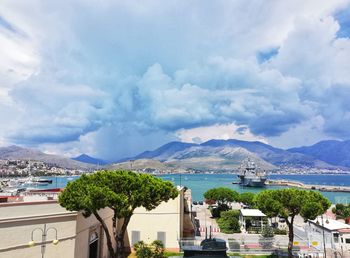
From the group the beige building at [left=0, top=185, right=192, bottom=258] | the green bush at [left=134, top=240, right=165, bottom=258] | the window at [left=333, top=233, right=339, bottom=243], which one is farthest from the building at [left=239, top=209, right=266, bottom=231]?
the beige building at [left=0, top=185, right=192, bottom=258]

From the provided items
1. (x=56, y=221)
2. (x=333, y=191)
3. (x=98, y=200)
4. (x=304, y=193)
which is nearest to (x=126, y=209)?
(x=98, y=200)

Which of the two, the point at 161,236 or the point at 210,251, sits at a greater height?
the point at 210,251

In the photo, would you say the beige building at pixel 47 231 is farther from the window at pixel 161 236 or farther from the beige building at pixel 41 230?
the window at pixel 161 236

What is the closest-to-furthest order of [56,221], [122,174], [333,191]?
1. [56,221]
2. [122,174]
3. [333,191]

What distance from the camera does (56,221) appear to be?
1616 centimetres

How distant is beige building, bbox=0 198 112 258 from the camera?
46.4 ft

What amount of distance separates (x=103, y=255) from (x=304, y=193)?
53.1 ft

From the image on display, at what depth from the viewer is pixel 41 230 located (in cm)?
1541

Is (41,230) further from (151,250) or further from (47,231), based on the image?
(151,250)

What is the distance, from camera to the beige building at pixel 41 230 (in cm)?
1415

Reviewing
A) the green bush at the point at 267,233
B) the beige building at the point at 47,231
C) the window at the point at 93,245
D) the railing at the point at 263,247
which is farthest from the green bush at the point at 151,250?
the green bush at the point at 267,233

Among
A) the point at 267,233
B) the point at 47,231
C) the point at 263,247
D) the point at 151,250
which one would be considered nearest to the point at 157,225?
the point at 151,250

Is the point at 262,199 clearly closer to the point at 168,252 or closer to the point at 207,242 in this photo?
the point at 168,252

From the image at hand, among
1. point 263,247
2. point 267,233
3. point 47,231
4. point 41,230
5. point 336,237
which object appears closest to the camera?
point 41,230
